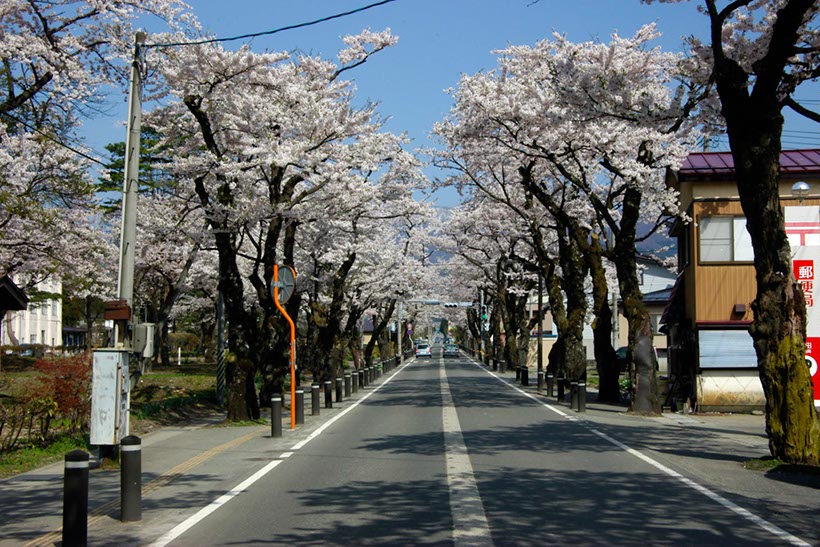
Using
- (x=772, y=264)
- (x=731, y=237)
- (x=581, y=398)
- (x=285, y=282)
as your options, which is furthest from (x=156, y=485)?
(x=731, y=237)

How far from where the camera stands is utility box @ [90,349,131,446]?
44.2 feet

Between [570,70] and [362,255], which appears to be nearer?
[570,70]

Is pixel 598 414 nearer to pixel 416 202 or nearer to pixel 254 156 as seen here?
pixel 254 156

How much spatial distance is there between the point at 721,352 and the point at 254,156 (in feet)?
45.4

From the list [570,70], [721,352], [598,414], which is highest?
[570,70]

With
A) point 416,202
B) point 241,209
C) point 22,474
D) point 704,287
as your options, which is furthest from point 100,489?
point 416,202

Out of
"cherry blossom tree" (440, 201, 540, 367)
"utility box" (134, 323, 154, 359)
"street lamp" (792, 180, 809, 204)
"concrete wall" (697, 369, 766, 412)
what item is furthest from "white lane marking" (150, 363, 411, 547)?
"cherry blossom tree" (440, 201, 540, 367)

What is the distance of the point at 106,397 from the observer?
44.1ft

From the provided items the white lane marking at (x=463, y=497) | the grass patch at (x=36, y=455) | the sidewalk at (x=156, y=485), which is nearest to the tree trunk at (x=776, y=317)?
the white lane marking at (x=463, y=497)

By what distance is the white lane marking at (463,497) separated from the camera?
336 inches

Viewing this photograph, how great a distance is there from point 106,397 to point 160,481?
1.66m

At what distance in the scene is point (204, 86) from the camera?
20.7 meters

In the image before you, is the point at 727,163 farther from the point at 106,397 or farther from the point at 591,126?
the point at 106,397

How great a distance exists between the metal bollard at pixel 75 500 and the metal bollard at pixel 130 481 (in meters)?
1.39
